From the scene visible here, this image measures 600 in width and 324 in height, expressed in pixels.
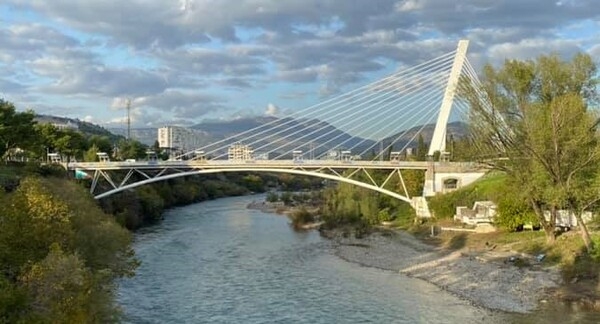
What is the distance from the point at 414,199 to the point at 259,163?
12.9 m

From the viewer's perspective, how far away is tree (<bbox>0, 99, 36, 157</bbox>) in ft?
166

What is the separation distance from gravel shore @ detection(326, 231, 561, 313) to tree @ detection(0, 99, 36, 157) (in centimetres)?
2565

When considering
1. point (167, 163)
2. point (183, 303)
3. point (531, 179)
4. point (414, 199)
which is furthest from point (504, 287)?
point (167, 163)

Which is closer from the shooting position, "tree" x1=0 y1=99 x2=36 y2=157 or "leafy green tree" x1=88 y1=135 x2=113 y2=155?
"tree" x1=0 y1=99 x2=36 y2=157

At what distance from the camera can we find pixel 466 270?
33594 millimetres

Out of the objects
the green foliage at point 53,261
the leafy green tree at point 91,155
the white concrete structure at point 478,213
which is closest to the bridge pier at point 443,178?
the white concrete structure at point 478,213

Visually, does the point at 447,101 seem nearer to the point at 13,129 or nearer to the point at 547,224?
the point at 547,224

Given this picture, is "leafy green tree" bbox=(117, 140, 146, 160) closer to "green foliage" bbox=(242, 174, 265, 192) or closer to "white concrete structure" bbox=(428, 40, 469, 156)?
"green foliage" bbox=(242, 174, 265, 192)

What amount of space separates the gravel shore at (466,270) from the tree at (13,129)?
2565cm

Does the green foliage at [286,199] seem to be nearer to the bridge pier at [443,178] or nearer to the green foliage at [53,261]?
the bridge pier at [443,178]

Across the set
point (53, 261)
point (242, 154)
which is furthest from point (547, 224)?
point (242, 154)

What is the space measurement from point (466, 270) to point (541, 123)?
7962mm

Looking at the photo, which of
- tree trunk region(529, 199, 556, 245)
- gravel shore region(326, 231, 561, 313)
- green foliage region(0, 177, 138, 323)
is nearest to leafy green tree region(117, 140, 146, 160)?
gravel shore region(326, 231, 561, 313)

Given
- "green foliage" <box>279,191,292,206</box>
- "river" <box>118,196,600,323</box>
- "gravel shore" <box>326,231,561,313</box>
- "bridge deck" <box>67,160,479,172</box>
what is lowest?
"river" <box>118,196,600,323</box>
